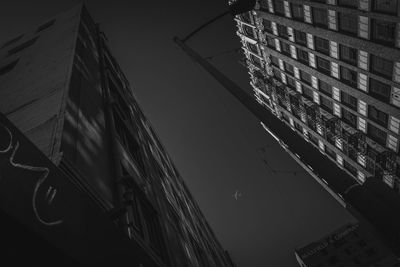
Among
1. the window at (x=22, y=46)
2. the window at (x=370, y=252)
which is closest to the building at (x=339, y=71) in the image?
the window at (x=22, y=46)

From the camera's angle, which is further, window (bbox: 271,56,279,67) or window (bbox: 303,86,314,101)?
window (bbox: 271,56,279,67)

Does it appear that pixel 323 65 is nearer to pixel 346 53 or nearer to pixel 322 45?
pixel 322 45

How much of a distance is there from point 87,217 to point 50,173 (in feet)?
2.27

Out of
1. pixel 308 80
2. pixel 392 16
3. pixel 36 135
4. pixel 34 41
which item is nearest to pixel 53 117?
pixel 36 135

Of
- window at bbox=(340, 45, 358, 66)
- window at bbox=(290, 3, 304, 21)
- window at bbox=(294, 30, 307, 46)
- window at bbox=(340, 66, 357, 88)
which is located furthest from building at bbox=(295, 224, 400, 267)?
window at bbox=(290, 3, 304, 21)

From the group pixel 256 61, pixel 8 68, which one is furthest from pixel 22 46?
pixel 256 61

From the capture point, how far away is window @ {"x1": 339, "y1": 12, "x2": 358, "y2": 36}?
29.3m

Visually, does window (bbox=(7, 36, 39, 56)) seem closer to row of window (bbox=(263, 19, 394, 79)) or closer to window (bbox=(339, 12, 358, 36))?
window (bbox=(339, 12, 358, 36))

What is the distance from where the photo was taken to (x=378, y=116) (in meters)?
A: 32.7

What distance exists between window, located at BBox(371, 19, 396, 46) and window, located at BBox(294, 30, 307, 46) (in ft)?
34.2

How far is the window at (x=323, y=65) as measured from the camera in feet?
119

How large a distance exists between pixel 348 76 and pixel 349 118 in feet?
18.4

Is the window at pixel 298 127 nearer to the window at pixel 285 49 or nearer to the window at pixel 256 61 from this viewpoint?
the window at pixel 256 61

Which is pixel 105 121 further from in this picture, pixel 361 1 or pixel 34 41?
pixel 361 1
